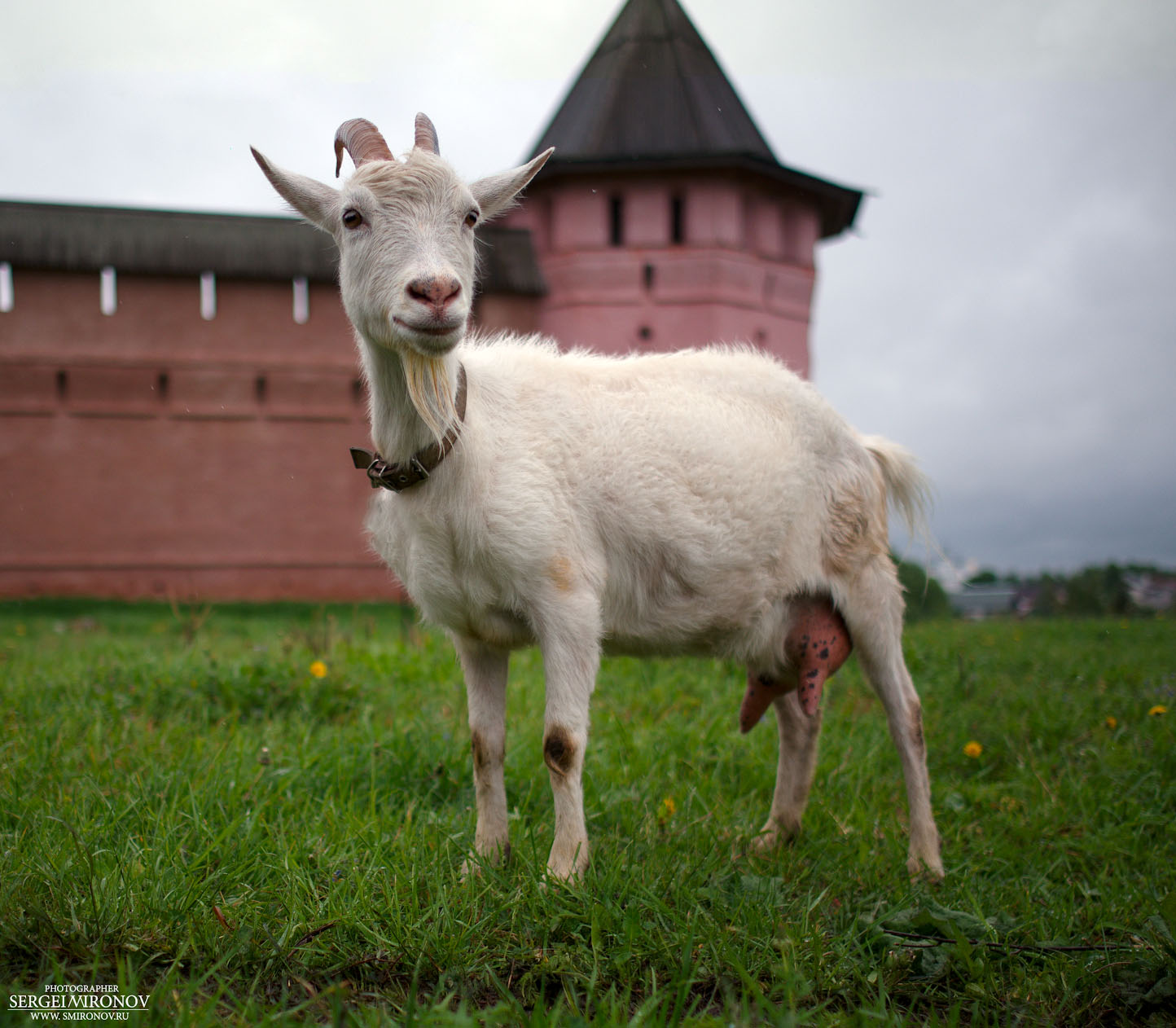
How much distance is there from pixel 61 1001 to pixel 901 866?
A: 8.26ft

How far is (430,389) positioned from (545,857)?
5.15 feet

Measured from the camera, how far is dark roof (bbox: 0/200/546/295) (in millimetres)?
16141

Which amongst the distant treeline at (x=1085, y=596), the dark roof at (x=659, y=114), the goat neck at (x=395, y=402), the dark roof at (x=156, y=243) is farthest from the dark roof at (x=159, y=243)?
the goat neck at (x=395, y=402)

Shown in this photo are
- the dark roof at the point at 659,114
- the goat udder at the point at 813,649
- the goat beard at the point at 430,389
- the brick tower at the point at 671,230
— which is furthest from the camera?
the dark roof at the point at 659,114

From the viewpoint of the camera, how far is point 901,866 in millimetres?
3070

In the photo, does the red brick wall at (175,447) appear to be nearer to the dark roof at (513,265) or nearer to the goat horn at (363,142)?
the dark roof at (513,265)

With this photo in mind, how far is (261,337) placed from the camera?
1808cm

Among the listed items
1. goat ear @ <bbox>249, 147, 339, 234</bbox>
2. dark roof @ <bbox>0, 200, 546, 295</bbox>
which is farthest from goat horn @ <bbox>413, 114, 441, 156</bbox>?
dark roof @ <bbox>0, 200, 546, 295</bbox>

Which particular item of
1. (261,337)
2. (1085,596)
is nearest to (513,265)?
(261,337)

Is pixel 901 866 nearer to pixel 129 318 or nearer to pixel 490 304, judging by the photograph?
pixel 490 304

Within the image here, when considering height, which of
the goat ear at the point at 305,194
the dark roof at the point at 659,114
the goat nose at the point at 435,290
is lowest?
the goat nose at the point at 435,290

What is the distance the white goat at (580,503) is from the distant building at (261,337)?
14349 mm

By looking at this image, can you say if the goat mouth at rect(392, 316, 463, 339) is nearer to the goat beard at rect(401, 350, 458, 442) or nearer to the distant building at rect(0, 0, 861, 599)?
the goat beard at rect(401, 350, 458, 442)

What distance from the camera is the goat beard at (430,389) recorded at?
2.55 m
